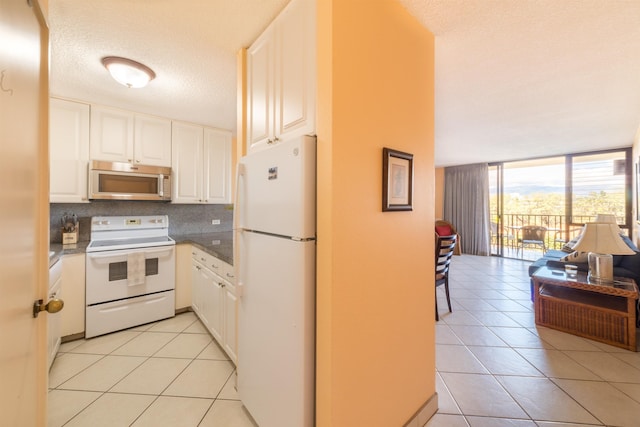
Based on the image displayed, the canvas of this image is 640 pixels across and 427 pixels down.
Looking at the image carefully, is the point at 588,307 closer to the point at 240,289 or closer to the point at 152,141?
the point at 240,289

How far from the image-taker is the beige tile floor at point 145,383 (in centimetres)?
154

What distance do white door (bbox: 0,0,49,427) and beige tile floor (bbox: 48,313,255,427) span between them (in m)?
0.82

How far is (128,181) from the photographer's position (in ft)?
9.05

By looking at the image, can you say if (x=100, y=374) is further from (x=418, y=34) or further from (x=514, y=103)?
(x=514, y=103)

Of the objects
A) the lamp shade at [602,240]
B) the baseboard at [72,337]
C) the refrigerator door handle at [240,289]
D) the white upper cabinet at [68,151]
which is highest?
the white upper cabinet at [68,151]

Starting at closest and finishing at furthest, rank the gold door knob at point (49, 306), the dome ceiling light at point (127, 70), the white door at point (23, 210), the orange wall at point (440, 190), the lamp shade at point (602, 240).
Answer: the white door at point (23, 210) < the gold door knob at point (49, 306) < the dome ceiling light at point (127, 70) < the lamp shade at point (602, 240) < the orange wall at point (440, 190)

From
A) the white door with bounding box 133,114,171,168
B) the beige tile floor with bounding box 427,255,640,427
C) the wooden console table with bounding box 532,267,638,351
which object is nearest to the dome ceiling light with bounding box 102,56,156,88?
the white door with bounding box 133,114,171,168

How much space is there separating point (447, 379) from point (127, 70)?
3301mm

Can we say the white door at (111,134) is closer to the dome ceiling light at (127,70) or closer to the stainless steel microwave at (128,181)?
the stainless steel microwave at (128,181)

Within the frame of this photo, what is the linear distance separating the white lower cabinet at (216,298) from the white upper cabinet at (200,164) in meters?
0.77

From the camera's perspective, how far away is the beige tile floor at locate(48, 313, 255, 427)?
1.54 meters

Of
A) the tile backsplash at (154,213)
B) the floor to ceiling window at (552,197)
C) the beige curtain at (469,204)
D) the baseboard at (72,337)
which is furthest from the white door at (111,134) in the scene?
the floor to ceiling window at (552,197)

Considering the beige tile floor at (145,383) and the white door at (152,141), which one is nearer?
the beige tile floor at (145,383)

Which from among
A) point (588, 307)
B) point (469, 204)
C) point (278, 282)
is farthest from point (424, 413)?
point (469, 204)
